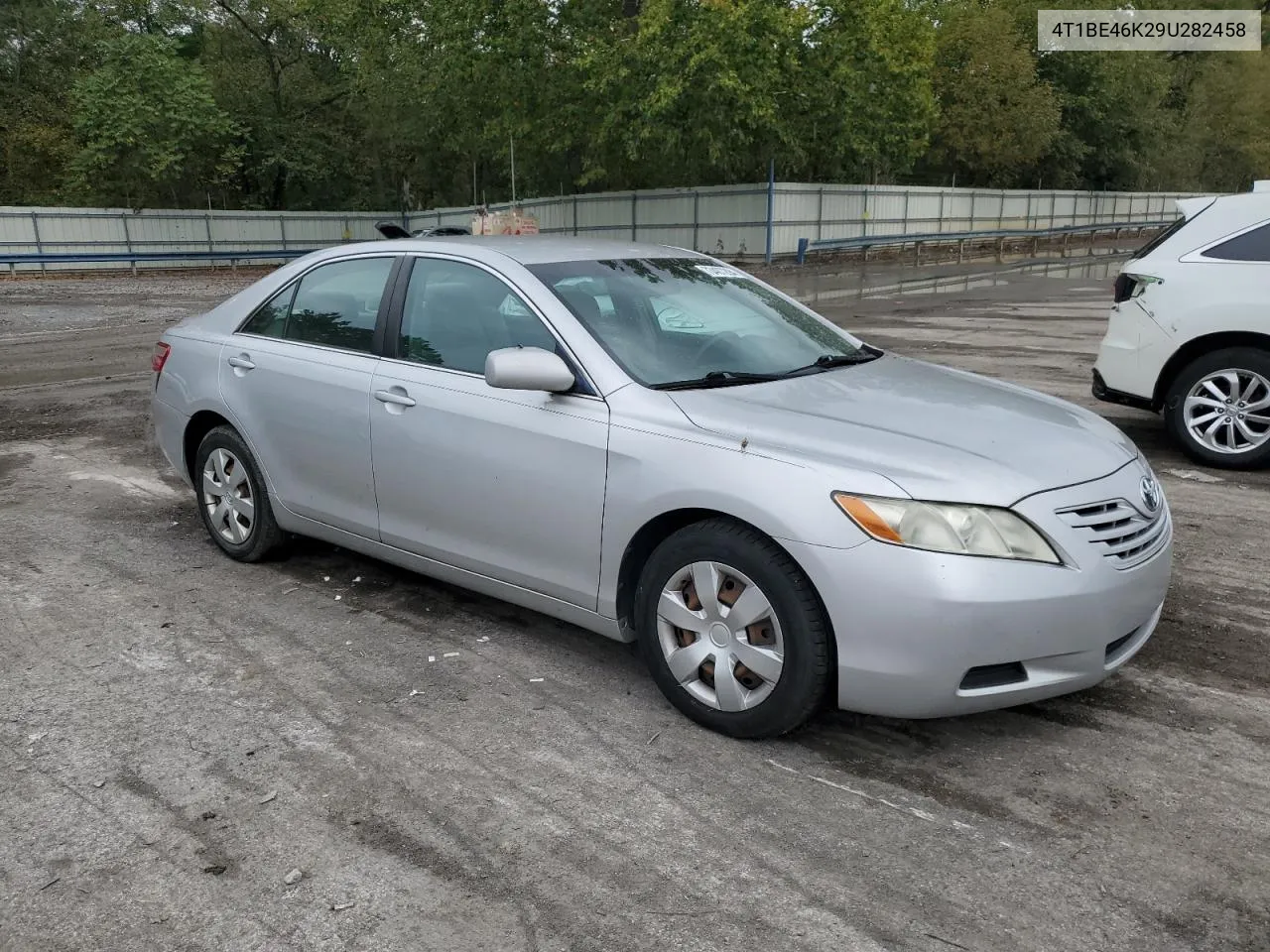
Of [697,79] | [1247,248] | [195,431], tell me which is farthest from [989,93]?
[195,431]

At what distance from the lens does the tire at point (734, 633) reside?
3.26 metres

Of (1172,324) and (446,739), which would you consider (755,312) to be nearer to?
(446,739)

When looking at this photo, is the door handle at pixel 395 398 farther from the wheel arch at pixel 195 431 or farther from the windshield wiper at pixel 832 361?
the windshield wiper at pixel 832 361

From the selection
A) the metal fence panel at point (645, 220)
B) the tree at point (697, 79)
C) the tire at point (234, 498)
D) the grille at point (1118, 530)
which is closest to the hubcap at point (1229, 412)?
the grille at point (1118, 530)

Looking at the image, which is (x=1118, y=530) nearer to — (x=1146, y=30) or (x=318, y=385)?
(x=318, y=385)

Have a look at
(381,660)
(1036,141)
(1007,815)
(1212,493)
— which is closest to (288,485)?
(381,660)

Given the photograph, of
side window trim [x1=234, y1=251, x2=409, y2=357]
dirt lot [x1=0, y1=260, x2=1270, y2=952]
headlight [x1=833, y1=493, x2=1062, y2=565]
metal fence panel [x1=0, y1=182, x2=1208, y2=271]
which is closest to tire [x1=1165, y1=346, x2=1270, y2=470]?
dirt lot [x1=0, y1=260, x2=1270, y2=952]

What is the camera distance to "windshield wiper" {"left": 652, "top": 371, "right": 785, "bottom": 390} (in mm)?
3828

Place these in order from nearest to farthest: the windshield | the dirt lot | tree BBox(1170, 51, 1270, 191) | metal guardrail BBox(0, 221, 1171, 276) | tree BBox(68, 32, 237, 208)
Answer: the dirt lot, the windshield, metal guardrail BBox(0, 221, 1171, 276), tree BBox(68, 32, 237, 208), tree BBox(1170, 51, 1270, 191)

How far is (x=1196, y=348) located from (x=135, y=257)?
35435 mm

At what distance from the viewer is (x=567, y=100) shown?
3114 centimetres

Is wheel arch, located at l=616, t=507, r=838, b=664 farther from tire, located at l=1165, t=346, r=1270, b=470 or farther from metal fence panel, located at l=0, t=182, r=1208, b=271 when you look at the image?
metal fence panel, located at l=0, t=182, r=1208, b=271

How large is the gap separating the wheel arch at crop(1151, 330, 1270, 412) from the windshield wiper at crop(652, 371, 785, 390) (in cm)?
412

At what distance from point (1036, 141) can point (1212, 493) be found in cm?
4120
